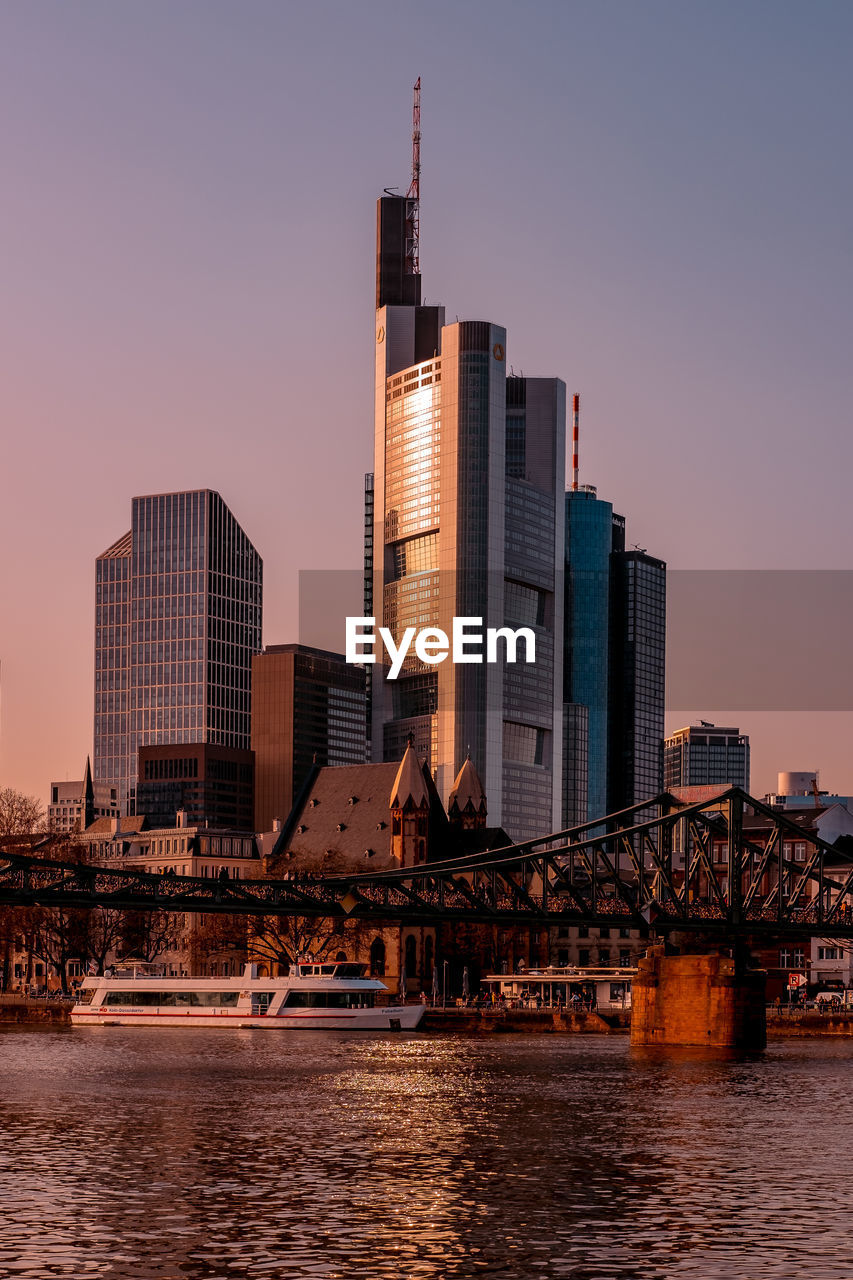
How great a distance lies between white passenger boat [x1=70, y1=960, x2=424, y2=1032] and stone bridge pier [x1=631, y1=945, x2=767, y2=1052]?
A: 113ft

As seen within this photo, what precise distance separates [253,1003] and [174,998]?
27.1ft

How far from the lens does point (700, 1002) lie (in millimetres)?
111250

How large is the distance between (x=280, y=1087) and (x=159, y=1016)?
77243mm

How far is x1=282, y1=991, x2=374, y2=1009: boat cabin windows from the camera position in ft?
478

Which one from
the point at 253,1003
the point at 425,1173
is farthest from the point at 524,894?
the point at 425,1173

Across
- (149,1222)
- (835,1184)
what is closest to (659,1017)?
(835,1184)

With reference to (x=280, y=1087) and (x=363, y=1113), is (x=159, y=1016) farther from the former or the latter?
(x=363, y=1113)

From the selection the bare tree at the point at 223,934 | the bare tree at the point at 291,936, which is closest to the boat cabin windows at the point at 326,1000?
the bare tree at the point at 291,936

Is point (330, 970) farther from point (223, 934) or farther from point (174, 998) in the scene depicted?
point (223, 934)

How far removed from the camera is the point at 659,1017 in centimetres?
11275

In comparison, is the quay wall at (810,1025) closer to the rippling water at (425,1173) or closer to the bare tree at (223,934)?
the rippling water at (425,1173)

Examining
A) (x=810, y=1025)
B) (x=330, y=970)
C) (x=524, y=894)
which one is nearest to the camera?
(x=524, y=894)

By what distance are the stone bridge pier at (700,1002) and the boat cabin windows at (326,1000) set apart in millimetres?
36042

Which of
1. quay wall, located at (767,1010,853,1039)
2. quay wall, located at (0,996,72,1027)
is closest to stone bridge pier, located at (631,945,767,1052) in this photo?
quay wall, located at (767,1010,853,1039)
